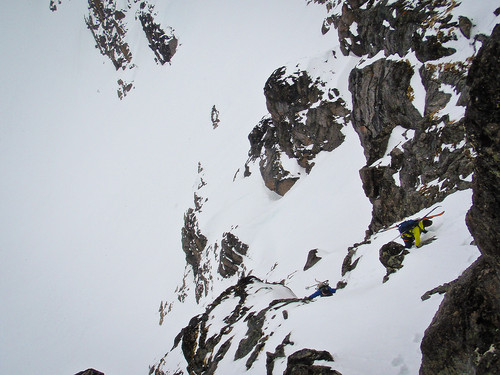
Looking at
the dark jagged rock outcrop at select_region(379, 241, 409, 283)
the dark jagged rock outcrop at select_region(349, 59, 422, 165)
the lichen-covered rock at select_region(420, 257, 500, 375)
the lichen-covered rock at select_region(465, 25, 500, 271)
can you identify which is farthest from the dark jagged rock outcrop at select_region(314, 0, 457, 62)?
the lichen-covered rock at select_region(420, 257, 500, 375)

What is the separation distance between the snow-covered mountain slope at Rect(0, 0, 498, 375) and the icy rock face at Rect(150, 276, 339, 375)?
4.3 inches

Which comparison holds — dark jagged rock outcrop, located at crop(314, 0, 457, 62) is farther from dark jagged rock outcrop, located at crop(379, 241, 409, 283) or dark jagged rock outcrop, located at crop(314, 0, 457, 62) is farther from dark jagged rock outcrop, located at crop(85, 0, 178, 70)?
dark jagged rock outcrop, located at crop(85, 0, 178, 70)

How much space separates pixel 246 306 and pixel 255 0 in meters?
61.0

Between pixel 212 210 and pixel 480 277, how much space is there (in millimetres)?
32248

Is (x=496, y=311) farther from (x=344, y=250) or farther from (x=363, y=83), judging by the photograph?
(x=363, y=83)

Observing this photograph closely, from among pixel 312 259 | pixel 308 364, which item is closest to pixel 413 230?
pixel 308 364

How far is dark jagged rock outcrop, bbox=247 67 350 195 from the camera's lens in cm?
2669

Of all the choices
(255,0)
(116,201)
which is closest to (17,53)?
(116,201)

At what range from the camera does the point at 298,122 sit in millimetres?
28234

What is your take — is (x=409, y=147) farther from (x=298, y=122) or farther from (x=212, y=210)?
(x=212, y=210)

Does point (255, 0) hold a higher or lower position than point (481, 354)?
higher

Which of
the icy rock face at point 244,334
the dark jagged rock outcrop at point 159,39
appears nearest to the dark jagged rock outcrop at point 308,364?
the icy rock face at point 244,334

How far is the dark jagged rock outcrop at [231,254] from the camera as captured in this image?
2716 centimetres

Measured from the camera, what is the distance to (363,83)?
56.6 ft
